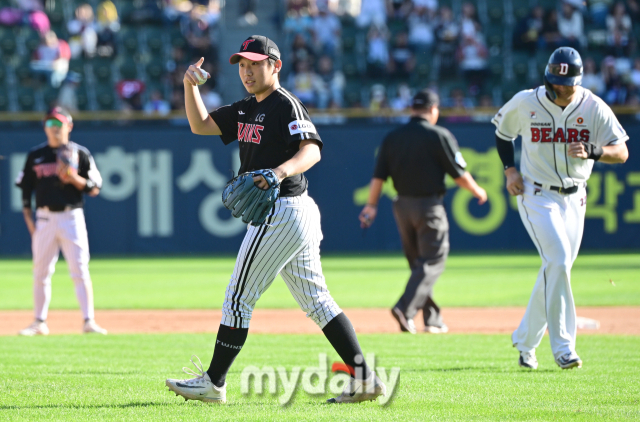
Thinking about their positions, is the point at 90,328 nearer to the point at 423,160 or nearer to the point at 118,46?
the point at 423,160

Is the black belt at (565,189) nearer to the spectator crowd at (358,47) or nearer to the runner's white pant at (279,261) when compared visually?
the runner's white pant at (279,261)

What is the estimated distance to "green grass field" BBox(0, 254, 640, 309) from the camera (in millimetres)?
10672

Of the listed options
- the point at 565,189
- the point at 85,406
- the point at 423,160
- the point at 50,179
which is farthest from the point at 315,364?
the point at 50,179

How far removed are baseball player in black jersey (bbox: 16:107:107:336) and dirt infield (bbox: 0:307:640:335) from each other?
1.78ft

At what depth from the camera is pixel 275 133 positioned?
442 centimetres

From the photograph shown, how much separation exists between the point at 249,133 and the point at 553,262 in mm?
2317

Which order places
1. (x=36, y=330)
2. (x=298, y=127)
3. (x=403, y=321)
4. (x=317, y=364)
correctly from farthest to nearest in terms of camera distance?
(x=36, y=330)
(x=403, y=321)
(x=317, y=364)
(x=298, y=127)

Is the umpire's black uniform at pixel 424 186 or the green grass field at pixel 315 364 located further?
the umpire's black uniform at pixel 424 186

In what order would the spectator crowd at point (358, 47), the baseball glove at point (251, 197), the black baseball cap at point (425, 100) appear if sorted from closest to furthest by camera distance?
1. the baseball glove at point (251, 197)
2. the black baseball cap at point (425, 100)
3. the spectator crowd at point (358, 47)

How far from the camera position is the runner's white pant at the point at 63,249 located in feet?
25.8

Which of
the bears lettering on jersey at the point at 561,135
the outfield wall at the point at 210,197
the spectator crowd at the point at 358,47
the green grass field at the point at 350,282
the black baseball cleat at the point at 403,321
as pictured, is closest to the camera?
the bears lettering on jersey at the point at 561,135

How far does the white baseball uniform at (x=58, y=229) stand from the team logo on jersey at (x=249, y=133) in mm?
3699

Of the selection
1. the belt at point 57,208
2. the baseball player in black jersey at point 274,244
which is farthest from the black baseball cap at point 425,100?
the baseball player in black jersey at point 274,244

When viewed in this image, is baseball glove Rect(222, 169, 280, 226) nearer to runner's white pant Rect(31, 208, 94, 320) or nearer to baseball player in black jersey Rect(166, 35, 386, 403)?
baseball player in black jersey Rect(166, 35, 386, 403)
